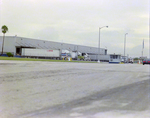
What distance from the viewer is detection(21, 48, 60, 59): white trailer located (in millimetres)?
67875

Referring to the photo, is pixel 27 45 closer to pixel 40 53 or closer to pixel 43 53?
pixel 40 53

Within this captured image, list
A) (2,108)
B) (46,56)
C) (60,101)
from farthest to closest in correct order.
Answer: (46,56) < (60,101) < (2,108)

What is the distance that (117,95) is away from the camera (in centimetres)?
830

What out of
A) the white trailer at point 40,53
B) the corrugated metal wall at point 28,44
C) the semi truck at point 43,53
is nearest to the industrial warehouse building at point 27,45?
→ the corrugated metal wall at point 28,44

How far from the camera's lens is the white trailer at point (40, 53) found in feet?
223

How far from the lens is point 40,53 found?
69688mm

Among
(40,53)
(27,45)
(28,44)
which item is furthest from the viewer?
(28,44)

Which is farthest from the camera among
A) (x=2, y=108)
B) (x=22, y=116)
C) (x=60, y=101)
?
(x=60, y=101)

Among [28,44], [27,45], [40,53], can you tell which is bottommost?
[40,53]

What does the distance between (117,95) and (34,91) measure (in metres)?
3.47

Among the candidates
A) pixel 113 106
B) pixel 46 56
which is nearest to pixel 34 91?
pixel 113 106

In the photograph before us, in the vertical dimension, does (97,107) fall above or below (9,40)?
below

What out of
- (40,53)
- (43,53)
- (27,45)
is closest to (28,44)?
(27,45)

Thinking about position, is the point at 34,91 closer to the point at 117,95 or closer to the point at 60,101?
the point at 60,101
